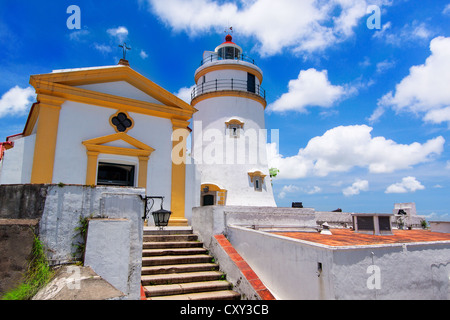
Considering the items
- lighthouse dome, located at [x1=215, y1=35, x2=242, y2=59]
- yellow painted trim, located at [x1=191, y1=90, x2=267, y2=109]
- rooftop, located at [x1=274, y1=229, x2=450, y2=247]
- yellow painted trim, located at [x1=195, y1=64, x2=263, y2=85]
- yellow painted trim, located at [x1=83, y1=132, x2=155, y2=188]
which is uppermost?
lighthouse dome, located at [x1=215, y1=35, x2=242, y2=59]

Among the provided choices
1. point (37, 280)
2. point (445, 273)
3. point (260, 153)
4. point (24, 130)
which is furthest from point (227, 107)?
point (37, 280)

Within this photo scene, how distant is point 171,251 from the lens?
8016mm

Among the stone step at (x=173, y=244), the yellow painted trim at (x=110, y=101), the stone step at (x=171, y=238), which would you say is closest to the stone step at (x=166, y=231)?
the stone step at (x=171, y=238)

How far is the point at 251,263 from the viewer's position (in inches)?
300

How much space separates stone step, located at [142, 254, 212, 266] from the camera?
7395 millimetres

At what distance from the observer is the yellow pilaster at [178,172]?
1186 centimetres

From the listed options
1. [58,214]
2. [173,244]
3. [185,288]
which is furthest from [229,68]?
[58,214]

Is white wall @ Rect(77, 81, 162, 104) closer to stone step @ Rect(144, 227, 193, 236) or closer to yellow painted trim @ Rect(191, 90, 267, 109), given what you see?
stone step @ Rect(144, 227, 193, 236)

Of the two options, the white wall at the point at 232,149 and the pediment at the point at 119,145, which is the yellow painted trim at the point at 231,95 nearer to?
the white wall at the point at 232,149

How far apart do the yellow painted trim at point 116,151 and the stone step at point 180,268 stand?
455 cm

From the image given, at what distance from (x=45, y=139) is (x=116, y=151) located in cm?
235

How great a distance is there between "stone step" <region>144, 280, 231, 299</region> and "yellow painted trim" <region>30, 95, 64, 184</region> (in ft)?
20.1

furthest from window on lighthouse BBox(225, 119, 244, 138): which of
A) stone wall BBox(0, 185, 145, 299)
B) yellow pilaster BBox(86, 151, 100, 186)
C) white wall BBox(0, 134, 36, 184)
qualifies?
stone wall BBox(0, 185, 145, 299)

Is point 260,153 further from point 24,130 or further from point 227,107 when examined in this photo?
point 24,130
